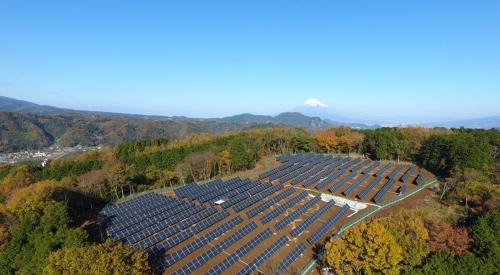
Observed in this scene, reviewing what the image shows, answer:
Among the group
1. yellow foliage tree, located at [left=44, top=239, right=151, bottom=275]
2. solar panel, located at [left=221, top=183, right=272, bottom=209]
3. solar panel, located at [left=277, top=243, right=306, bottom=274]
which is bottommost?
solar panel, located at [left=277, top=243, right=306, bottom=274]

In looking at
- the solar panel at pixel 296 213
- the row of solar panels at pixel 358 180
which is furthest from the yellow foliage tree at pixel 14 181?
the row of solar panels at pixel 358 180

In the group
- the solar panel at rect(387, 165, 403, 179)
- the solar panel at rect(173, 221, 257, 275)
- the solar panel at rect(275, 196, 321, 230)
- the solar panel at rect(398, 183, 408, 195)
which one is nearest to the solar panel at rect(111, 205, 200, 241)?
the solar panel at rect(173, 221, 257, 275)

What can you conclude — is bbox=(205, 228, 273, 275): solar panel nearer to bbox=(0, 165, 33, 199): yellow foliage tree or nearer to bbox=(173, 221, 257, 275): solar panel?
bbox=(173, 221, 257, 275): solar panel

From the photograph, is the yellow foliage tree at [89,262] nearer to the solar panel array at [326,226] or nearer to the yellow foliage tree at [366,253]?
the yellow foliage tree at [366,253]

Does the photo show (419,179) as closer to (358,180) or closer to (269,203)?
(358,180)

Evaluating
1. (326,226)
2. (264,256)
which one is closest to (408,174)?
(326,226)

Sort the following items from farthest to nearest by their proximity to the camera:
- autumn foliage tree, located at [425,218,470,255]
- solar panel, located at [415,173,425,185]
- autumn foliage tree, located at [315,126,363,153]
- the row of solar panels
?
1. autumn foliage tree, located at [315,126,363,153]
2. solar panel, located at [415,173,425,185]
3. the row of solar panels
4. autumn foliage tree, located at [425,218,470,255]
